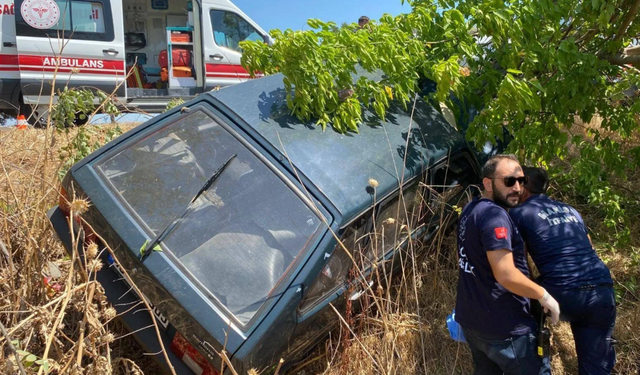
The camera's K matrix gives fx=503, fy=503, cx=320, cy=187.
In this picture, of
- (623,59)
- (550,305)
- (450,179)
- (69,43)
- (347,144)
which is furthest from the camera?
(69,43)

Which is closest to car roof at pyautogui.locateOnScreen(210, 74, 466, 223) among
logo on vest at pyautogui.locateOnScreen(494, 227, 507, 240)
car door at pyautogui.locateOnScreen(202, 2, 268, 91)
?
logo on vest at pyautogui.locateOnScreen(494, 227, 507, 240)

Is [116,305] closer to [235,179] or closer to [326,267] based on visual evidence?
[235,179]

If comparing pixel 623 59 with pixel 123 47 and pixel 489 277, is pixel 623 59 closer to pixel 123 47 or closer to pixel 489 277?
pixel 489 277

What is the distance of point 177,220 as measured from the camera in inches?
108

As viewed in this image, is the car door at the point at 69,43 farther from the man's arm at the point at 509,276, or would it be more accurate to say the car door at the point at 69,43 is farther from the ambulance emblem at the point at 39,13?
the man's arm at the point at 509,276

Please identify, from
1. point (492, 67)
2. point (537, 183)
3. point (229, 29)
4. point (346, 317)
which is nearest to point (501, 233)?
point (537, 183)

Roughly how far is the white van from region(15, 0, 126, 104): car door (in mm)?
13

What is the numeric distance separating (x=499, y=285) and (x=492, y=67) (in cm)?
201

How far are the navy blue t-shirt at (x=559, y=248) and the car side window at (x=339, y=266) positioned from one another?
0.92 meters

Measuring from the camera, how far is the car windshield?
2.59 metres

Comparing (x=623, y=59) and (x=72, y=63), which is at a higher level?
(x=623, y=59)

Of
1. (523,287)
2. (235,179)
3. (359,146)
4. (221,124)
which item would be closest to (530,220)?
(523,287)

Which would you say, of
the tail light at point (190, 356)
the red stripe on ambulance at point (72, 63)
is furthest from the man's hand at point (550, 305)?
the red stripe on ambulance at point (72, 63)

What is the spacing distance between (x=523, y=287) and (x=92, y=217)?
7.65ft
